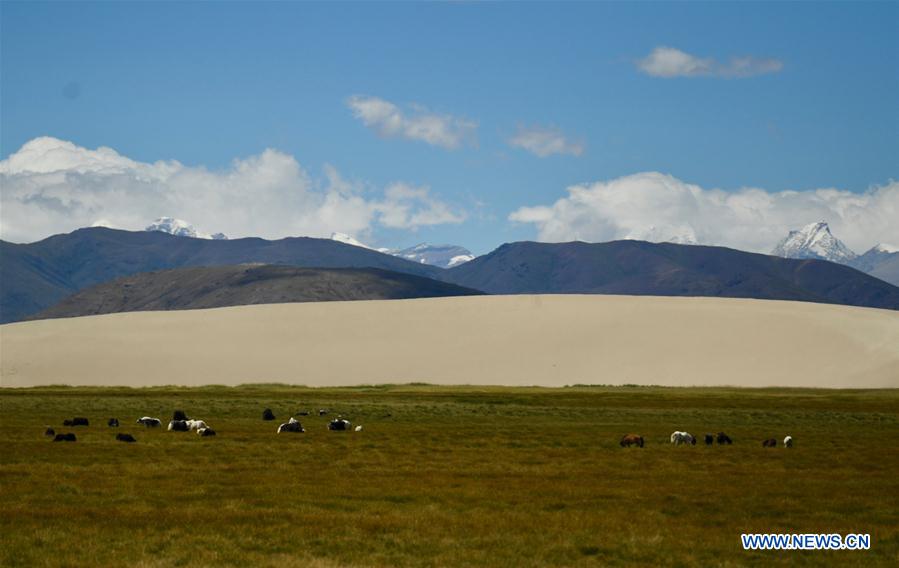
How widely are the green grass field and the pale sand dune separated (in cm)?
4381

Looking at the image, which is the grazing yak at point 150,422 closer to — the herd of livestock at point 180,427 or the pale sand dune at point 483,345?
the herd of livestock at point 180,427

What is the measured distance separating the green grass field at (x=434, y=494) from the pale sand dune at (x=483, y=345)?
4381 cm

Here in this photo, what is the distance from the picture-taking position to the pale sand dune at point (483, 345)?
91.3 m

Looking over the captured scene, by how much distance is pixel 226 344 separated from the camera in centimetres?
10519

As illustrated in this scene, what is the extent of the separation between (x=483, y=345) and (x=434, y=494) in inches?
3115

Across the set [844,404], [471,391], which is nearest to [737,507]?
[844,404]

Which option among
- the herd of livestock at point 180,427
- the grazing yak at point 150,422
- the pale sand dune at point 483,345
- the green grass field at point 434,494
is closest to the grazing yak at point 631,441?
the green grass field at point 434,494

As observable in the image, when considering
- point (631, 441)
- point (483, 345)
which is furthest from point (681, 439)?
point (483, 345)

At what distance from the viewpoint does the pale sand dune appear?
91.3m

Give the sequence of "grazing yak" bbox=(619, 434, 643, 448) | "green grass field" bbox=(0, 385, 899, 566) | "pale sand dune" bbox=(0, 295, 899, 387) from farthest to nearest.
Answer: "pale sand dune" bbox=(0, 295, 899, 387)
"grazing yak" bbox=(619, 434, 643, 448)
"green grass field" bbox=(0, 385, 899, 566)

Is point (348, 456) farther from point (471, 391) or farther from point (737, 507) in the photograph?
point (471, 391)

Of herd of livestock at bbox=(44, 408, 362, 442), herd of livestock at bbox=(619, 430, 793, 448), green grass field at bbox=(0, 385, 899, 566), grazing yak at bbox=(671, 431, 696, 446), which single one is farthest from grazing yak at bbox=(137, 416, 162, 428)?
grazing yak at bbox=(671, 431, 696, 446)

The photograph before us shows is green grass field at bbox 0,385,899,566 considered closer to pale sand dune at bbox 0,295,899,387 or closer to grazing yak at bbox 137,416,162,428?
grazing yak at bbox 137,416,162,428

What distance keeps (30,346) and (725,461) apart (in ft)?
280
